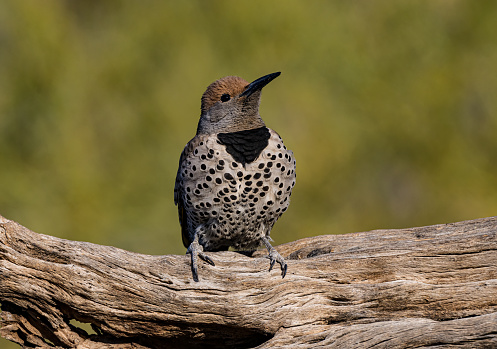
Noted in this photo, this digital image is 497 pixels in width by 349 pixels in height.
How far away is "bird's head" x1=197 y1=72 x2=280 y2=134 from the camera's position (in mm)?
5367

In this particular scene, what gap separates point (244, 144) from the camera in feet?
16.9

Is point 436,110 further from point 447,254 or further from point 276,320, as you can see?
point 276,320

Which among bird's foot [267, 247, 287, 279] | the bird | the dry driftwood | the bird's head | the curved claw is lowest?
the dry driftwood

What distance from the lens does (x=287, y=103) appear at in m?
10.6

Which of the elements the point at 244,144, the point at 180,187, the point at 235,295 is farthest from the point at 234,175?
the point at 235,295

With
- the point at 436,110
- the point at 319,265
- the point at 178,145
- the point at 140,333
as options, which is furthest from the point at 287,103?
the point at 140,333

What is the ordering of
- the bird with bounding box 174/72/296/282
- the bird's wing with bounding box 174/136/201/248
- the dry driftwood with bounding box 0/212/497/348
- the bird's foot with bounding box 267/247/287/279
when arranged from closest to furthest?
the dry driftwood with bounding box 0/212/497/348
the bird's foot with bounding box 267/247/287/279
the bird with bounding box 174/72/296/282
the bird's wing with bounding box 174/136/201/248

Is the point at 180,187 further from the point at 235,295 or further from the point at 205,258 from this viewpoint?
the point at 235,295

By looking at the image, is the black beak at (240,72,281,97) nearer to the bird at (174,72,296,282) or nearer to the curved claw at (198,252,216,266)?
the bird at (174,72,296,282)

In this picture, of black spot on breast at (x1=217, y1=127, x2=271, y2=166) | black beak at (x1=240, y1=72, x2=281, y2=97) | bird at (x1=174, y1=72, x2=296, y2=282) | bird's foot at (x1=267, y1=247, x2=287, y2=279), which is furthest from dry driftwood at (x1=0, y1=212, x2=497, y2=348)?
black beak at (x1=240, y1=72, x2=281, y2=97)

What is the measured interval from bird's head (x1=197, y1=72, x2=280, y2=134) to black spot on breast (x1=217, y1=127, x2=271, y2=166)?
4.8 inches

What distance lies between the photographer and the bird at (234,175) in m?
5.08

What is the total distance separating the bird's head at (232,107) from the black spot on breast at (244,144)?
121 mm

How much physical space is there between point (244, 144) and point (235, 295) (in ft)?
4.31
